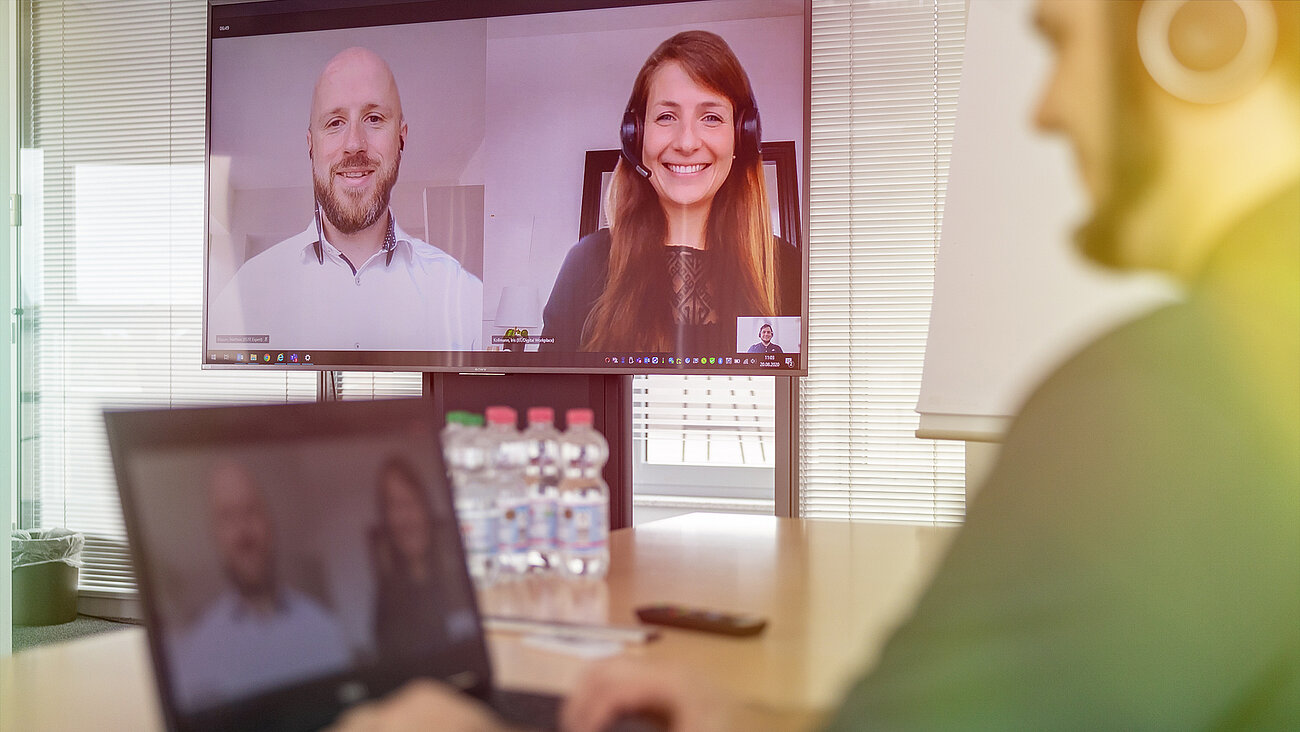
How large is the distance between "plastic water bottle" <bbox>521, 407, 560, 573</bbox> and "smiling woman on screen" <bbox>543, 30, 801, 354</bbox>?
54.6 inches

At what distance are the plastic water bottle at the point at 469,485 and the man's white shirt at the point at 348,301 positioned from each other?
174 centimetres

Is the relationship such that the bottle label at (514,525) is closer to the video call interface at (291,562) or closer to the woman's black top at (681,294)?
the video call interface at (291,562)

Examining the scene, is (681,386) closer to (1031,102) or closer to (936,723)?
(1031,102)

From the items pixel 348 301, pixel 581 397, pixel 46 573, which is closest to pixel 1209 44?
pixel 581 397

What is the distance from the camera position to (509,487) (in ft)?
2.35

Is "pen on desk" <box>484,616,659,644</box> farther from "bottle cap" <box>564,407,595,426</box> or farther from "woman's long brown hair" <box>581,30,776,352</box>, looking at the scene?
"woman's long brown hair" <box>581,30,776,352</box>

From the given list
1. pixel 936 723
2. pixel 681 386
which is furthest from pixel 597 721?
pixel 681 386

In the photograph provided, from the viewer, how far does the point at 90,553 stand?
2.77m

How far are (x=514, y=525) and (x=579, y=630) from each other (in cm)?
20

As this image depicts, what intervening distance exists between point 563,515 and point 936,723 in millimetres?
540

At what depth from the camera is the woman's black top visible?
2.17 metres

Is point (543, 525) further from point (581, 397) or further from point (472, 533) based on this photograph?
point (581, 397)

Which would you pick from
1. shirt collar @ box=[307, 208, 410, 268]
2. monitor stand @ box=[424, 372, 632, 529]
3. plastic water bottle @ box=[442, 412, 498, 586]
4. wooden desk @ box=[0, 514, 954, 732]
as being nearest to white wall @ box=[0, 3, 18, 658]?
shirt collar @ box=[307, 208, 410, 268]

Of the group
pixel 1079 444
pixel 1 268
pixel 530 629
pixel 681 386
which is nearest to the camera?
pixel 1079 444
